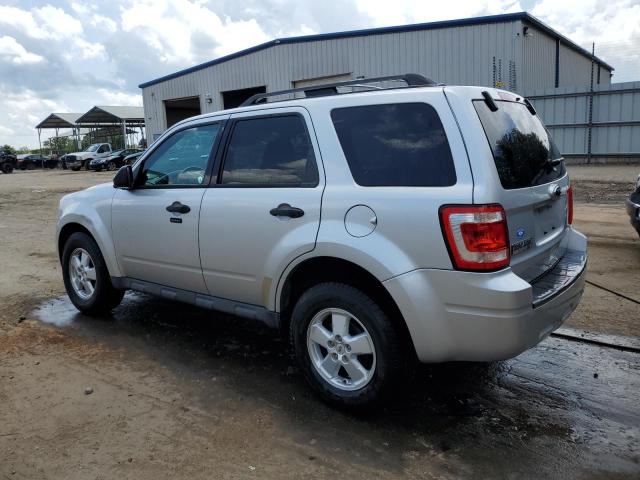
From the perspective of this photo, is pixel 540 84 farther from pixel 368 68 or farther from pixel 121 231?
pixel 121 231

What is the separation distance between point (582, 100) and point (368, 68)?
8087 mm

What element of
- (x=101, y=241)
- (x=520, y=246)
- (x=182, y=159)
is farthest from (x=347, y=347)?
(x=101, y=241)

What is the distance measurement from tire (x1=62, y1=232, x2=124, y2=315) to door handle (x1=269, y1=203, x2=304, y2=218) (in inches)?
88.1

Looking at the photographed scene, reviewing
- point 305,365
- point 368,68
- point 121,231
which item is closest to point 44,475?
point 305,365

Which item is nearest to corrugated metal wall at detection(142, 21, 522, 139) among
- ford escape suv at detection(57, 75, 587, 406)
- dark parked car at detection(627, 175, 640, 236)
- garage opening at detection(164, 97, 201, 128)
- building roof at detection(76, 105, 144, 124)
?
garage opening at detection(164, 97, 201, 128)

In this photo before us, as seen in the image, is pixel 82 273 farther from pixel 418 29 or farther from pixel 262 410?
pixel 418 29

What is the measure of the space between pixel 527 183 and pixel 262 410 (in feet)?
6.73

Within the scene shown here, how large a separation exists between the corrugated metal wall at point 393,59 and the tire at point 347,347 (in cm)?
1877

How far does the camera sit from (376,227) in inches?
121

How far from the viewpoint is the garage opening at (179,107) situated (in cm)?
3296

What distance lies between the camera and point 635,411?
11.1 feet

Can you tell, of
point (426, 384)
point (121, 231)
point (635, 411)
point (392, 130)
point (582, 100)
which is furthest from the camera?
point (582, 100)

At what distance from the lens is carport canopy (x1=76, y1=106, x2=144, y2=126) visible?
144 feet

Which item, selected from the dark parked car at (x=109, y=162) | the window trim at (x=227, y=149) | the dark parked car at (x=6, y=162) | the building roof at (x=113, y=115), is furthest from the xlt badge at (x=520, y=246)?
the building roof at (x=113, y=115)
